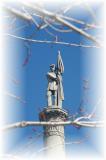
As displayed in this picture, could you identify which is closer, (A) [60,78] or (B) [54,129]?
(B) [54,129]

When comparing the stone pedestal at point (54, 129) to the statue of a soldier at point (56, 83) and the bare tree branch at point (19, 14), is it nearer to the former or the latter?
the statue of a soldier at point (56, 83)

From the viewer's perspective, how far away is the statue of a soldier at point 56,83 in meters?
18.0

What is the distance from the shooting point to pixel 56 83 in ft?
61.6

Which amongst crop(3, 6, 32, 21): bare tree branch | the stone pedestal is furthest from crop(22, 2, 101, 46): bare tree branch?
the stone pedestal

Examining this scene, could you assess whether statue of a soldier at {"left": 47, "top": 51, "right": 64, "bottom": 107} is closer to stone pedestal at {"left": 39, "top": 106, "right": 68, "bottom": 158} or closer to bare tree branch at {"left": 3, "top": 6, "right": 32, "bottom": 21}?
stone pedestal at {"left": 39, "top": 106, "right": 68, "bottom": 158}

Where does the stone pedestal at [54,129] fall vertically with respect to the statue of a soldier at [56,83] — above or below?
below

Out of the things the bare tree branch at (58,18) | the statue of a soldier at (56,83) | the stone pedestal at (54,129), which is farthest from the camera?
the statue of a soldier at (56,83)

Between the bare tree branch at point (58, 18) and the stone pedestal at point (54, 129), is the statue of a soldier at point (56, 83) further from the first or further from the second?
the bare tree branch at point (58, 18)

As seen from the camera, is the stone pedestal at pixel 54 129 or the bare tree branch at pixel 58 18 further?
the stone pedestal at pixel 54 129

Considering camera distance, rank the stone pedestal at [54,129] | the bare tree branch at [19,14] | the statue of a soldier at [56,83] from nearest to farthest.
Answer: the bare tree branch at [19,14]
the stone pedestal at [54,129]
the statue of a soldier at [56,83]

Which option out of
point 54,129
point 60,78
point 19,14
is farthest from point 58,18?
point 60,78

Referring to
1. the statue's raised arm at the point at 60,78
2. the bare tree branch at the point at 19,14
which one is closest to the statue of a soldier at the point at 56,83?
the statue's raised arm at the point at 60,78

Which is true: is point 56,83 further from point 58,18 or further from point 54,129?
point 58,18

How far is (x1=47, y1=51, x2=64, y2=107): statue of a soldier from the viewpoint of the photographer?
59.2ft
